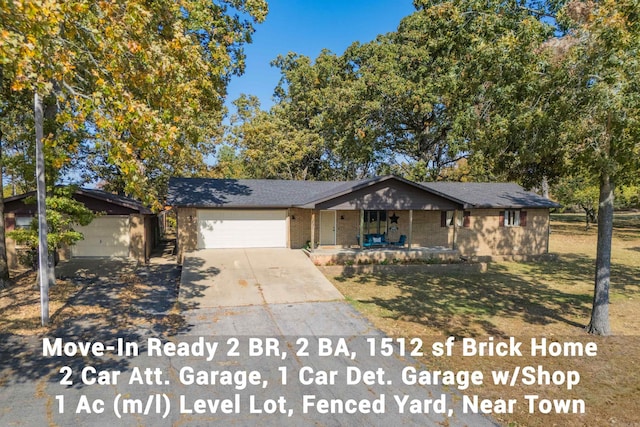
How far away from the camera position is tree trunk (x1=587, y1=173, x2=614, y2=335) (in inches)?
354

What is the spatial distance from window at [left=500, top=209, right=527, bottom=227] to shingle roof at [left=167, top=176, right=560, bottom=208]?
2.14 ft

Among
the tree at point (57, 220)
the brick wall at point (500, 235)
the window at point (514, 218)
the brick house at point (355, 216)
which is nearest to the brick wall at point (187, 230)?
the brick house at point (355, 216)

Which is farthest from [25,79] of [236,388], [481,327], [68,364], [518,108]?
[481,327]

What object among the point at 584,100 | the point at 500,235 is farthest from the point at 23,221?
the point at 500,235

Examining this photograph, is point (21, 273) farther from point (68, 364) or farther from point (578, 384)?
point (578, 384)

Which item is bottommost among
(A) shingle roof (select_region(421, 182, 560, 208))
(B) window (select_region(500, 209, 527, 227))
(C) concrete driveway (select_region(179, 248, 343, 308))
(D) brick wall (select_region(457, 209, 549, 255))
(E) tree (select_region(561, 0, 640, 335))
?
(C) concrete driveway (select_region(179, 248, 343, 308))

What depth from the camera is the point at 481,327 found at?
966 cm

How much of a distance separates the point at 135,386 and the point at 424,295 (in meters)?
9.49

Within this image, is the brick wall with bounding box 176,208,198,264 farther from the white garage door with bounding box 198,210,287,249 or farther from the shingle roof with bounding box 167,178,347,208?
the shingle roof with bounding box 167,178,347,208

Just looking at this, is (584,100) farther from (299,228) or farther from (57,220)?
(57,220)

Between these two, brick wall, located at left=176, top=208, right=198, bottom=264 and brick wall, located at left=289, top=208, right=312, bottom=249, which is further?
brick wall, located at left=289, top=208, right=312, bottom=249

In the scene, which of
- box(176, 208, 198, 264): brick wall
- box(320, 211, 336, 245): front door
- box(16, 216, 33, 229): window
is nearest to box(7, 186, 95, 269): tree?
box(176, 208, 198, 264): brick wall

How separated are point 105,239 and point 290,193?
31.5 feet

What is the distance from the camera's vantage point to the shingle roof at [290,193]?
59.9 ft
